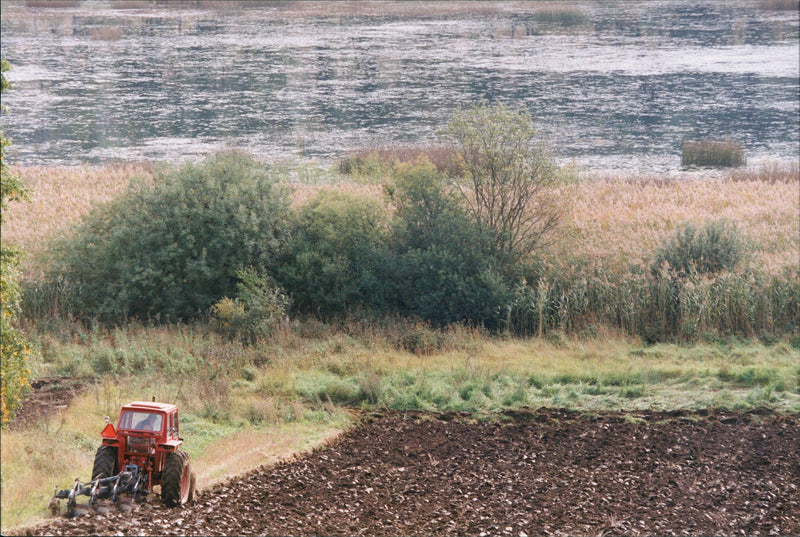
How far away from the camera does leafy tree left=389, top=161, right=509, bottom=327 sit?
73.7 feet

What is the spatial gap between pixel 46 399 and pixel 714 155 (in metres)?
31.5

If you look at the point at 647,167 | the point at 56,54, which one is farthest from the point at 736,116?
the point at 56,54

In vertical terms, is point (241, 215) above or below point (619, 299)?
above

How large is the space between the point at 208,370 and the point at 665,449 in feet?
29.6

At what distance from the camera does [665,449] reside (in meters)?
14.4

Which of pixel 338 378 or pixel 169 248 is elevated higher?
pixel 169 248

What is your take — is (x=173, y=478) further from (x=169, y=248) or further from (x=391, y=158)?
(x=391, y=158)

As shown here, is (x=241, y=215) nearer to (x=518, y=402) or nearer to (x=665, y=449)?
(x=518, y=402)

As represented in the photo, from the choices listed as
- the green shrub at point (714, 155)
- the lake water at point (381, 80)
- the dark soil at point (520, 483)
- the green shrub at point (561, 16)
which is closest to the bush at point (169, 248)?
the dark soil at point (520, 483)

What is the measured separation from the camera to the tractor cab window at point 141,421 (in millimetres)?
10344

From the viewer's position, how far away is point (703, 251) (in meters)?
23.2

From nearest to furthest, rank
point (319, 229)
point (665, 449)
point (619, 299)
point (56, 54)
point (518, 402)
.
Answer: point (665, 449) < point (518, 402) < point (619, 299) < point (319, 229) < point (56, 54)

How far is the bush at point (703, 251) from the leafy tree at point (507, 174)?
3155 mm

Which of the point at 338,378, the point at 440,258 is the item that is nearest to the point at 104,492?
the point at 338,378
